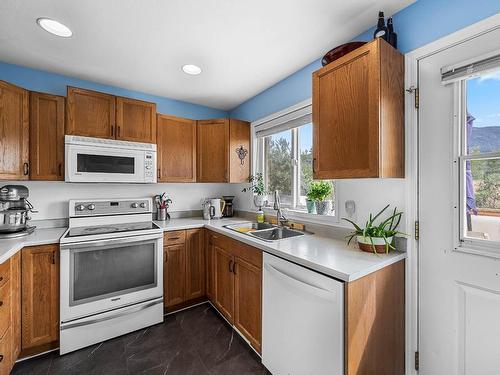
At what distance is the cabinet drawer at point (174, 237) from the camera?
2330 mm

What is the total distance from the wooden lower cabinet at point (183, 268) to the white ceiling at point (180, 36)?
1.66 meters

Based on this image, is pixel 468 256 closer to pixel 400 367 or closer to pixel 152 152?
pixel 400 367

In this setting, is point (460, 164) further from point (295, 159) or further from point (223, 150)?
point (223, 150)

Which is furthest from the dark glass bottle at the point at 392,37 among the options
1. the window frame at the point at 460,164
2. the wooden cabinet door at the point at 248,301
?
the wooden cabinet door at the point at 248,301

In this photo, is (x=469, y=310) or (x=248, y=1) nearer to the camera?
(x=469, y=310)

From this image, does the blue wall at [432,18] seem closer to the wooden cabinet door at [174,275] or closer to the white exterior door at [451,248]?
the white exterior door at [451,248]

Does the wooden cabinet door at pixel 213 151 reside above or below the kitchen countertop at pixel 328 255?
above

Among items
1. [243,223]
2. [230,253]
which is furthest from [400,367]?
[243,223]

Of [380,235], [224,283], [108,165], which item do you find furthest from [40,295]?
[380,235]

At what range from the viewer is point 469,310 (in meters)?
1.19

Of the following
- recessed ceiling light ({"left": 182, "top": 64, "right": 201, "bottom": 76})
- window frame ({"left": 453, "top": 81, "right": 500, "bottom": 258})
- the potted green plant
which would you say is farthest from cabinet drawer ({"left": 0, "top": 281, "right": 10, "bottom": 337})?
window frame ({"left": 453, "top": 81, "right": 500, "bottom": 258})

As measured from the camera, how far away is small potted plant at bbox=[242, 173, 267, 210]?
8.74 ft

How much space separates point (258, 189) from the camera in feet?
8.87

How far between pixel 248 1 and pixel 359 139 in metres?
1.07
